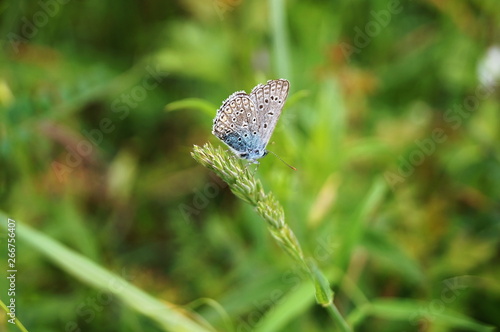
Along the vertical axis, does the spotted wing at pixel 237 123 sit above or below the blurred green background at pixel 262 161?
above

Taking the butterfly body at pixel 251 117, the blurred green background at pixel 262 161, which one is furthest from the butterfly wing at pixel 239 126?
the blurred green background at pixel 262 161

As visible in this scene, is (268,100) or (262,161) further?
(262,161)

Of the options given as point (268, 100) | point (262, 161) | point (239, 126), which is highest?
point (268, 100)

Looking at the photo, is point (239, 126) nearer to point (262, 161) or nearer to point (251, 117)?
point (251, 117)

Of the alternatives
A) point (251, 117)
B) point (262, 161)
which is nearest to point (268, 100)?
point (251, 117)

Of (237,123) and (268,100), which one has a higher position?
(268,100)

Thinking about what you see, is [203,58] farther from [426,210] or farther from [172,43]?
[426,210]

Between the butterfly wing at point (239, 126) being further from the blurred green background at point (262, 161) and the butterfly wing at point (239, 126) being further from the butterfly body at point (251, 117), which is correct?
the blurred green background at point (262, 161)
